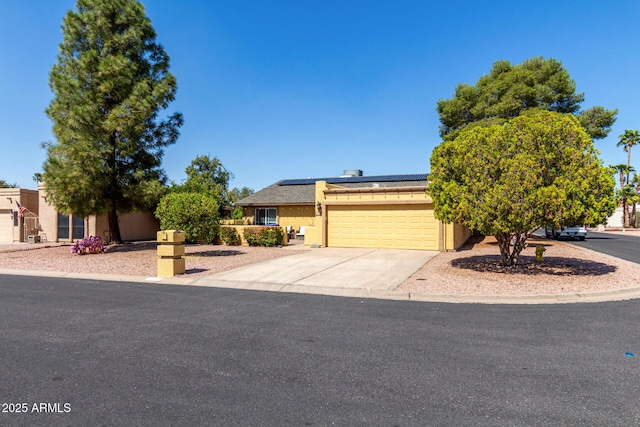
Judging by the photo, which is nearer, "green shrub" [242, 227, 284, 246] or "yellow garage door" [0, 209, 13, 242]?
"green shrub" [242, 227, 284, 246]

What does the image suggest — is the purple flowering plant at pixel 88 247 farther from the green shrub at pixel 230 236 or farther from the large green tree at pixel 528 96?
the large green tree at pixel 528 96

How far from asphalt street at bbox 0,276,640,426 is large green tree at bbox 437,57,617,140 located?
62.0ft

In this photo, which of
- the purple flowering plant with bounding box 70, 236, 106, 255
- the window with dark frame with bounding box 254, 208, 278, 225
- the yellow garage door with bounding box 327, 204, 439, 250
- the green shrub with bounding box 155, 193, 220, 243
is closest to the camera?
the green shrub with bounding box 155, 193, 220, 243

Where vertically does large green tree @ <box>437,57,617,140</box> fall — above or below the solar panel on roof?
above

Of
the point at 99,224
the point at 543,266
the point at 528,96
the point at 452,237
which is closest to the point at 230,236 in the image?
the point at 99,224

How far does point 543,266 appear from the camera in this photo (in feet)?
46.0

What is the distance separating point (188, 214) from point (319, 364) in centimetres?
1371

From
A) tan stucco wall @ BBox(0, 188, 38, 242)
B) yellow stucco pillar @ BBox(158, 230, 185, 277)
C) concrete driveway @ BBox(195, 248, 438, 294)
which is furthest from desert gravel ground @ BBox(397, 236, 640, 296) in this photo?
tan stucco wall @ BBox(0, 188, 38, 242)

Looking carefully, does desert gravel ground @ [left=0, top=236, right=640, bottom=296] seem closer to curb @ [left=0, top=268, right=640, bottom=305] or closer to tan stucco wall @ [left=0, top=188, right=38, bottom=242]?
curb @ [left=0, top=268, right=640, bottom=305]

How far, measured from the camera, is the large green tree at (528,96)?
2403 centimetres

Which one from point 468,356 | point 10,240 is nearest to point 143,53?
point 10,240

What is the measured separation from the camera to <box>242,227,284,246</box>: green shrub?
23.0m

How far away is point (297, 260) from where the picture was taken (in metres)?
16.1

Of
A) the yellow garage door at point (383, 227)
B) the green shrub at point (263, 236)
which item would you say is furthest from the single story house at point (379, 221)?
the green shrub at point (263, 236)
